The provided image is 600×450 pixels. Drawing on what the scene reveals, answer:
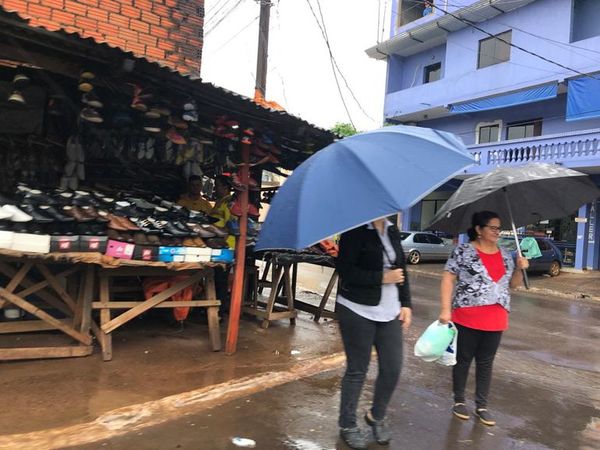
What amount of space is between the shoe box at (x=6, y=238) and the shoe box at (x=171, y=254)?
4.14ft

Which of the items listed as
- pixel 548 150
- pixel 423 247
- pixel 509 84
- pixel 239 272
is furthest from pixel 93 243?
pixel 509 84

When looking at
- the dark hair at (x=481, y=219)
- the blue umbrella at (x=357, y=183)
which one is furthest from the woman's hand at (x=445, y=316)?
the blue umbrella at (x=357, y=183)

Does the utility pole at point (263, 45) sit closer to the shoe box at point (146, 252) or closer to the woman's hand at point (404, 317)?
the shoe box at point (146, 252)

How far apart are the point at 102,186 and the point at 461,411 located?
4.81 metres

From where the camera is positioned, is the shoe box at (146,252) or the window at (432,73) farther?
the window at (432,73)

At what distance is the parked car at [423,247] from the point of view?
1912 centimetres

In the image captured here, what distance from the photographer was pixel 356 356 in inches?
126

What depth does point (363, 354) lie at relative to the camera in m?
3.18

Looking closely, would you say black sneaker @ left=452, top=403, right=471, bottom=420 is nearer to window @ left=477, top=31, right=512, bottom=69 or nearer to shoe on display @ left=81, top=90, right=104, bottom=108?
shoe on display @ left=81, top=90, right=104, bottom=108

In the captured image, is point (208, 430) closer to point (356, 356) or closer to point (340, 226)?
point (356, 356)

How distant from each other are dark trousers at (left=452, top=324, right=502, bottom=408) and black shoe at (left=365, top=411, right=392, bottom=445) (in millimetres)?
841

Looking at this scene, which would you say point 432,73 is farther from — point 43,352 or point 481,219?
point 43,352

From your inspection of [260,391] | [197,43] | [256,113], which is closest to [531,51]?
[197,43]

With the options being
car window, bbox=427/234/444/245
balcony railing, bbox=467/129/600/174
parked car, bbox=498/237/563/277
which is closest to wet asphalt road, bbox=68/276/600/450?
balcony railing, bbox=467/129/600/174
